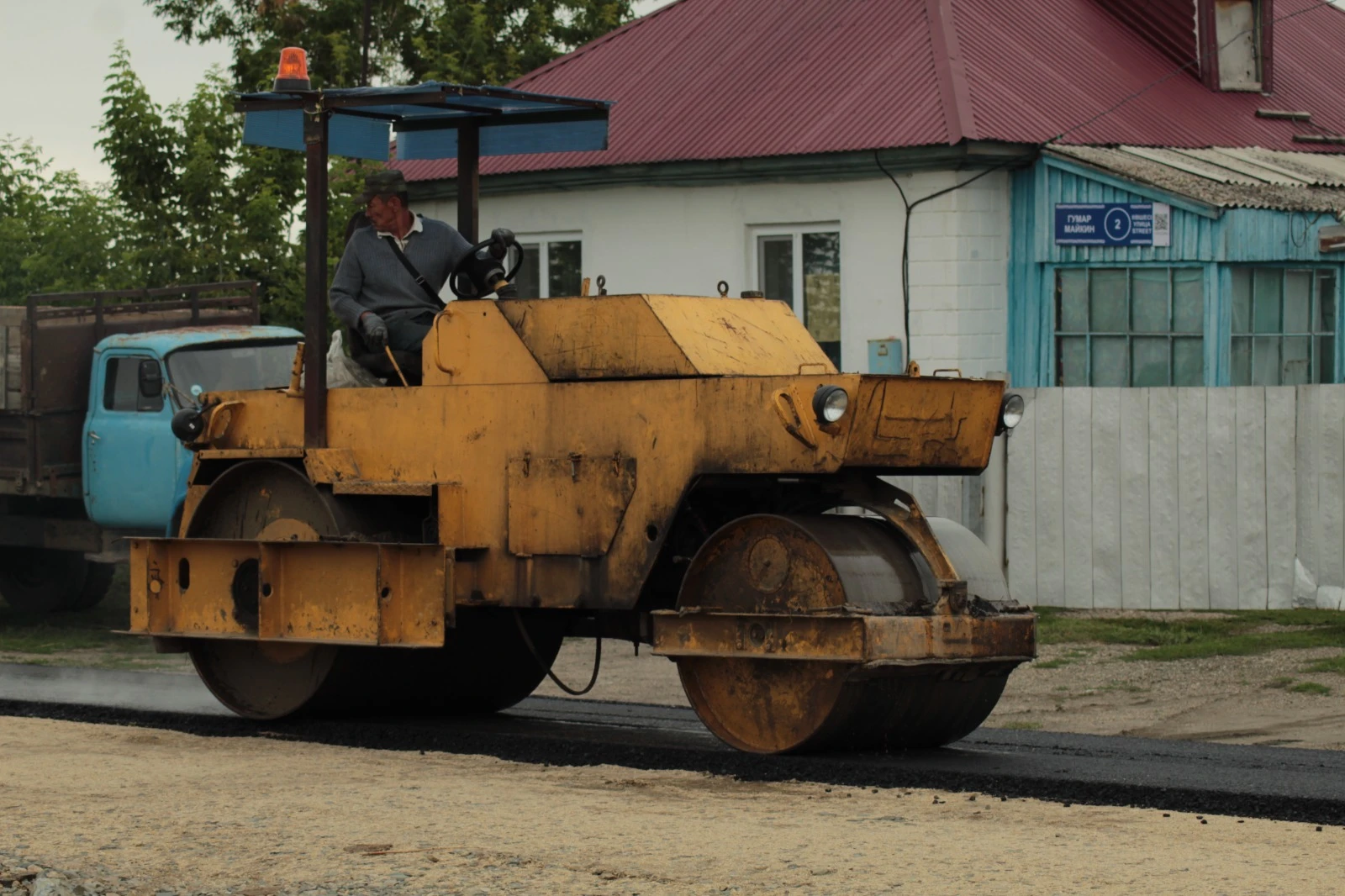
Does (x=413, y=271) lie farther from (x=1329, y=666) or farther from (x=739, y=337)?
(x=1329, y=666)

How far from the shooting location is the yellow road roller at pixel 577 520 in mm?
9523

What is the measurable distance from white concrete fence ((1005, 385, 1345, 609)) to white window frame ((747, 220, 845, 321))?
3972mm

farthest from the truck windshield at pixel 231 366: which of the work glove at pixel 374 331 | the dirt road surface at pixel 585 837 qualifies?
the dirt road surface at pixel 585 837

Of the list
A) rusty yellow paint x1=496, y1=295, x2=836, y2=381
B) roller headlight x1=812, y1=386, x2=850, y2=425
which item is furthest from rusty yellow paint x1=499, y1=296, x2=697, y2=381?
roller headlight x1=812, y1=386, x2=850, y2=425

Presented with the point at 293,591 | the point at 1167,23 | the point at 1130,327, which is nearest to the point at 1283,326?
the point at 1130,327

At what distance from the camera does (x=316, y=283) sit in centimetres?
1116

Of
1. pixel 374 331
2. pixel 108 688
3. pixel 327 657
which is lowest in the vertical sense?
pixel 108 688

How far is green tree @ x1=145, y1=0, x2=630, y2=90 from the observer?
1222 inches

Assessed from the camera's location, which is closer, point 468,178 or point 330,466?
point 330,466

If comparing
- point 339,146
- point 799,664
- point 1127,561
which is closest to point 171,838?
point 799,664

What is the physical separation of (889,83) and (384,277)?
1027 cm

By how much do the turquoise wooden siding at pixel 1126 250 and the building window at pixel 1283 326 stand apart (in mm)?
102

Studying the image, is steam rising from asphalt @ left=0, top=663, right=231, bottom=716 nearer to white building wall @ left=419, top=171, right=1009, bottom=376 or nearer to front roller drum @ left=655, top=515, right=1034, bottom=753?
front roller drum @ left=655, top=515, right=1034, bottom=753

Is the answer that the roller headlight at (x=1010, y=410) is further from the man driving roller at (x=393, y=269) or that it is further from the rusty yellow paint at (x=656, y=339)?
the man driving roller at (x=393, y=269)
